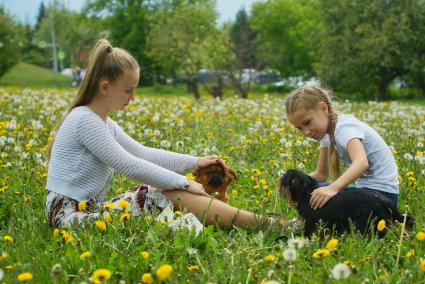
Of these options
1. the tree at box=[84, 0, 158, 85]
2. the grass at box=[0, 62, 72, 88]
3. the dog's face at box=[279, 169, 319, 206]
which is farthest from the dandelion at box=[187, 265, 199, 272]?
the tree at box=[84, 0, 158, 85]

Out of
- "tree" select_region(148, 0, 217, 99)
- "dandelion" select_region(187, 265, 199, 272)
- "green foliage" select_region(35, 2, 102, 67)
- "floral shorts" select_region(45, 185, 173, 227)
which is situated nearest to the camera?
"dandelion" select_region(187, 265, 199, 272)

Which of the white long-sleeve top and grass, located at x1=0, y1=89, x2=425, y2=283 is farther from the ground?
the white long-sleeve top

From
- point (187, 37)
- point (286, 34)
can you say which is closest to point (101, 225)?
point (187, 37)

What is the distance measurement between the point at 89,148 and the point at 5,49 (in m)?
39.2

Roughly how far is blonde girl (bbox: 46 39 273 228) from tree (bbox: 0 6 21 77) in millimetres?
38836

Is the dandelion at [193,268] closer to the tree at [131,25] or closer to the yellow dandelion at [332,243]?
the yellow dandelion at [332,243]

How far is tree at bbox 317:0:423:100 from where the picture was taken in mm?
29797

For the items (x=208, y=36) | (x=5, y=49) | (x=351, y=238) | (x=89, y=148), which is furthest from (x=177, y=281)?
(x=5, y=49)

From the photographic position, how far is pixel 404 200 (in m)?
4.82

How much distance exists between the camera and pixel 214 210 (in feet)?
13.4

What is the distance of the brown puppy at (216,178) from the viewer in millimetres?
4434

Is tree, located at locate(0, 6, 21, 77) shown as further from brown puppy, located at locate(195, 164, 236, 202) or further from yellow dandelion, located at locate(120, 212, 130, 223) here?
yellow dandelion, located at locate(120, 212, 130, 223)

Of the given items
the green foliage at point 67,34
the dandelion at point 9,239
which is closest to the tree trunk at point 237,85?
the green foliage at point 67,34

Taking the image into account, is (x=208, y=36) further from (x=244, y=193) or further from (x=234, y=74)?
(x=244, y=193)
